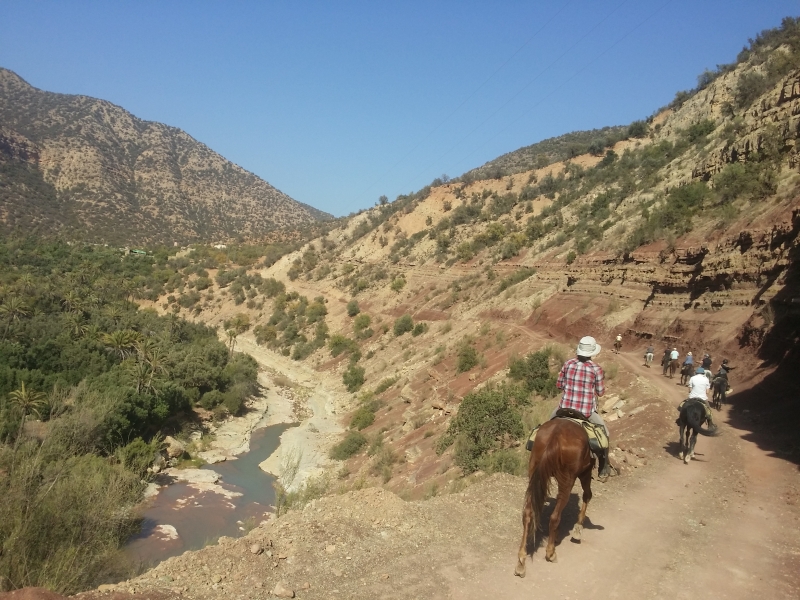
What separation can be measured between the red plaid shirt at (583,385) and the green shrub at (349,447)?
20.2 metres

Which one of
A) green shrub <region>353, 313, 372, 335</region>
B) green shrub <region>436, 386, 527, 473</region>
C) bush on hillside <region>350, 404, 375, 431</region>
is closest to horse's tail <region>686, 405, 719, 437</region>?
green shrub <region>436, 386, 527, 473</region>

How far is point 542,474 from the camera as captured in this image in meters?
7.04

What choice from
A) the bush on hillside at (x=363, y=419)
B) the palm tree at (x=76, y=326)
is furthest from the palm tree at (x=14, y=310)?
the bush on hillside at (x=363, y=419)

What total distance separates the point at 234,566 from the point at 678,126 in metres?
61.8

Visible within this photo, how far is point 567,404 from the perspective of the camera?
809cm

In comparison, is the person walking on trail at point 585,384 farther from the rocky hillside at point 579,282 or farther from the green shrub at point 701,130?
the green shrub at point 701,130

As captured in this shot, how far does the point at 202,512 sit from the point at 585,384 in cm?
2084

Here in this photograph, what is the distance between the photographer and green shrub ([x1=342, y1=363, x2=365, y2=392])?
131 ft

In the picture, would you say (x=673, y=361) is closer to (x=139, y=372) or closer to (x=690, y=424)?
(x=690, y=424)

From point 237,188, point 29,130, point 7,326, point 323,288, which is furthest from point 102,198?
point 7,326

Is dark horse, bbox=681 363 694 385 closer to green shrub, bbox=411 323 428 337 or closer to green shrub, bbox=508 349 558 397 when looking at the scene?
green shrub, bbox=508 349 558 397

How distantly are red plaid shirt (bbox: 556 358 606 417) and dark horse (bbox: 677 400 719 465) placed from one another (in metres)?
4.70

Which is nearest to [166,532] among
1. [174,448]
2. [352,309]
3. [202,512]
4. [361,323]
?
[202,512]

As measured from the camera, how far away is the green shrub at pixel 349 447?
27.0 m
